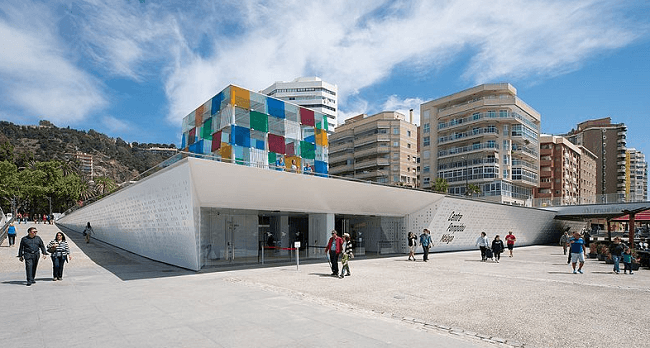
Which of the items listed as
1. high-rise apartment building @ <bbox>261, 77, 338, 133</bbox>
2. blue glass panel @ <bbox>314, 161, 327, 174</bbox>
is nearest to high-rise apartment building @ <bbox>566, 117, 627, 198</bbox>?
Result: high-rise apartment building @ <bbox>261, 77, 338, 133</bbox>

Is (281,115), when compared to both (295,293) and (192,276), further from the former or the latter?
(295,293)

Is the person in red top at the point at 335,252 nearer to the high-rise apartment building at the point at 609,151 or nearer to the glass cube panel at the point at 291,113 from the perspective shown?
the glass cube panel at the point at 291,113

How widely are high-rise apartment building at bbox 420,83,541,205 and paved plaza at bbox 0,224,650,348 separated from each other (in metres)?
47.2

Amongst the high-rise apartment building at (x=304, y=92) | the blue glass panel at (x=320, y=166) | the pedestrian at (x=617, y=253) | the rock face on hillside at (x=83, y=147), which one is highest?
the high-rise apartment building at (x=304, y=92)

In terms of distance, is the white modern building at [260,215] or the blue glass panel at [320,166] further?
the blue glass panel at [320,166]

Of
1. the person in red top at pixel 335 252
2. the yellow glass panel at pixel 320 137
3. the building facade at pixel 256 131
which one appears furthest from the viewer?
A: the yellow glass panel at pixel 320 137

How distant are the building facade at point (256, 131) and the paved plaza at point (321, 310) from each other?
47.0ft

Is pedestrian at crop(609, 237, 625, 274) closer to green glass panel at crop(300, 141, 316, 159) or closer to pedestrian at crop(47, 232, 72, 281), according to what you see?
pedestrian at crop(47, 232, 72, 281)

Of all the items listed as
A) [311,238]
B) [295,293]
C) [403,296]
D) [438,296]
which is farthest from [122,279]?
[311,238]

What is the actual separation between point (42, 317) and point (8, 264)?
11.1 meters

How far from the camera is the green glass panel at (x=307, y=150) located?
3244 cm

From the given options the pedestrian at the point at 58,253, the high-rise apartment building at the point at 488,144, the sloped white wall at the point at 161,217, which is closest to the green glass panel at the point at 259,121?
the sloped white wall at the point at 161,217

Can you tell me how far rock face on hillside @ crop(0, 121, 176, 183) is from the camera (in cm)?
12006

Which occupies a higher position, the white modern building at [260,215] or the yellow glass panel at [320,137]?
the yellow glass panel at [320,137]
